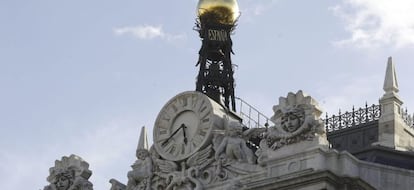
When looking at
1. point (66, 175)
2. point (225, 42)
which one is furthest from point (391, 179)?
point (225, 42)

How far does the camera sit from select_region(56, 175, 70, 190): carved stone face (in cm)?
6438

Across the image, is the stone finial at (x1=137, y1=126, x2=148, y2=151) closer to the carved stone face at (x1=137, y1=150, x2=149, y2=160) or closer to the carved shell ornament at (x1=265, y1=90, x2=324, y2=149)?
the carved stone face at (x1=137, y1=150, x2=149, y2=160)

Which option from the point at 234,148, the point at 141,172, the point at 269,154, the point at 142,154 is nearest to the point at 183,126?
the point at 142,154

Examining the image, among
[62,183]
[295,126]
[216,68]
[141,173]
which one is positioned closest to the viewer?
[295,126]

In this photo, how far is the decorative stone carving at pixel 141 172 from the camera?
60.4m

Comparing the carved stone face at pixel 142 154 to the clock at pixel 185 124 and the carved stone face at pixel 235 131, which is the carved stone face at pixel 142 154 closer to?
the clock at pixel 185 124

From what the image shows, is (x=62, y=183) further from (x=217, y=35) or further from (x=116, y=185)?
(x=217, y=35)

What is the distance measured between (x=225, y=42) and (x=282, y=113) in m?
27.1

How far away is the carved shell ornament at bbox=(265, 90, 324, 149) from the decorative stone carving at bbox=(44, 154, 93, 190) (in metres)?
11.4

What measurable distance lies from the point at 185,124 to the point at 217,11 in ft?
72.1

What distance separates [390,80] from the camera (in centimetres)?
6219

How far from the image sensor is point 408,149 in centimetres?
6288

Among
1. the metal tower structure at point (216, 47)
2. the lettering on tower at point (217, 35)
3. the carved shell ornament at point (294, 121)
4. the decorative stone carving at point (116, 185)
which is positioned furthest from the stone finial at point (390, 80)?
the lettering on tower at point (217, 35)

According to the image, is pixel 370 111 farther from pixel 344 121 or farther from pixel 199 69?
pixel 199 69
